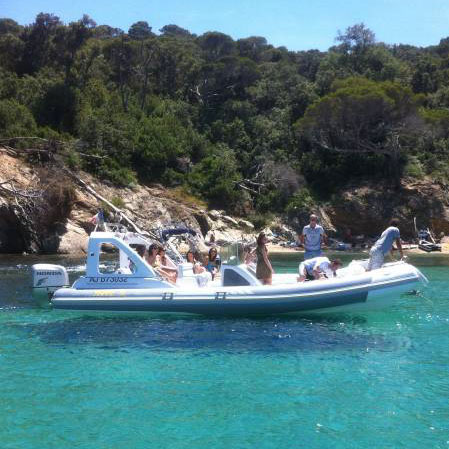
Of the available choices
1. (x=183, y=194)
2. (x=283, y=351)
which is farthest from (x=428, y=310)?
(x=183, y=194)

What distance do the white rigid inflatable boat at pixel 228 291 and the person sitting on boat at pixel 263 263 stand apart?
0.19 m

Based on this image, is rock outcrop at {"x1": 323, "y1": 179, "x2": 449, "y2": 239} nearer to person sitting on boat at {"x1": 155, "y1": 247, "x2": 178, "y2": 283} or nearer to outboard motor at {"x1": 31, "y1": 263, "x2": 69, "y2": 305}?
person sitting on boat at {"x1": 155, "y1": 247, "x2": 178, "y2": 283}

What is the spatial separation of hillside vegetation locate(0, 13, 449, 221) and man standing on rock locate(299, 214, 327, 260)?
24712mm

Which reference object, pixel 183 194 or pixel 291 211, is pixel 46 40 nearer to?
pixel 183 194

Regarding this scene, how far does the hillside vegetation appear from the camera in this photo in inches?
1566

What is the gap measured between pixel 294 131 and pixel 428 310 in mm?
34467

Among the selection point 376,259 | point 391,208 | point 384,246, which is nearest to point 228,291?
point 376,259

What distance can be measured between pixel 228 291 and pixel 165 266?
6.60 feet

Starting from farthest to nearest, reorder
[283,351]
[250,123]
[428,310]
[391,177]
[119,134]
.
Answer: [250,123] → [391,177] → [119,134] → [428,310] → [283,351]

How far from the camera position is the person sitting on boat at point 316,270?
12.5 metres

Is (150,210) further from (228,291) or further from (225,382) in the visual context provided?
(225,382)

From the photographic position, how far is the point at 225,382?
326 inches

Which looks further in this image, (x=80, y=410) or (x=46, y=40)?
(x=46, y=40)

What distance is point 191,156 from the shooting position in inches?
1752
